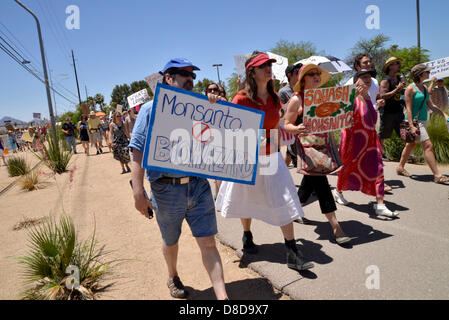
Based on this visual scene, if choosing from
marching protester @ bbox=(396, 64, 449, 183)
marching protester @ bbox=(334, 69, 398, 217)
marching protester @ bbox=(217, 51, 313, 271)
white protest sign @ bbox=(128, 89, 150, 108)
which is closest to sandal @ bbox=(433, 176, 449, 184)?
marching protester @ bbox=(396, 64, 449, 183)

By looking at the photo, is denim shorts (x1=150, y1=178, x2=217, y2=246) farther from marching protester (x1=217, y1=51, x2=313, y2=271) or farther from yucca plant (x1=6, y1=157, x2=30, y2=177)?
yucca plant (x1=6, y1=157, x2=30, y2=177)

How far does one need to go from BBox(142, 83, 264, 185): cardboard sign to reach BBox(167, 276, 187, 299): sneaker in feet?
3.62

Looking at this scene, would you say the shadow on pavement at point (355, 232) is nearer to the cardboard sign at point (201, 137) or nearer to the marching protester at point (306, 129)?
the marching protester at point (306, 129)

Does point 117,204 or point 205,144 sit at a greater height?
point 205,144

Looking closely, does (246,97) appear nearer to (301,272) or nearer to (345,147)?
(301,272)

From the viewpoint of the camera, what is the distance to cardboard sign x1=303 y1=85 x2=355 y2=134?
3078 mm

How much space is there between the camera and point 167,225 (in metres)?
2.28

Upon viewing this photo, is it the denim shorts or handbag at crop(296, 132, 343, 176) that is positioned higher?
handbag at crop(296, 132, 343, 176)

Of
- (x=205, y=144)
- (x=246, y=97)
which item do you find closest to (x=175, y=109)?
(x=205, y=144)

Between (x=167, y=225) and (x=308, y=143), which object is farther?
(x=308, y=143)

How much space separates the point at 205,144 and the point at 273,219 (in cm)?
106

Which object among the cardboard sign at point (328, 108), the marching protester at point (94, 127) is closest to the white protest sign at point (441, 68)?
the cardboard sign at point (328, 108)
